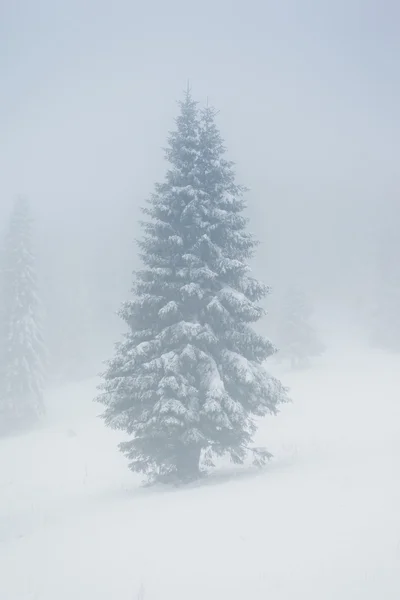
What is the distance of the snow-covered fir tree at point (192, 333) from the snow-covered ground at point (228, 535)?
1259mm

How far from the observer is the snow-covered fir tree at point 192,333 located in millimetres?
12422

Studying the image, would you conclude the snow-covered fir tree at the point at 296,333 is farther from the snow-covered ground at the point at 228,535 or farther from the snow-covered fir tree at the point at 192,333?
the snow-covered fir tree at the point at 192,333

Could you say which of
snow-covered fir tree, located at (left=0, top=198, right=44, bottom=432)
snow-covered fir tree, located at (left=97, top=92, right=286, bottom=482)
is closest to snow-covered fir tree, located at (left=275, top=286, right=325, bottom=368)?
snow-covered fir tree, located at (left=0, top=198, right=44, bottom=432)

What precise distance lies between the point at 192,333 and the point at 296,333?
129 feet

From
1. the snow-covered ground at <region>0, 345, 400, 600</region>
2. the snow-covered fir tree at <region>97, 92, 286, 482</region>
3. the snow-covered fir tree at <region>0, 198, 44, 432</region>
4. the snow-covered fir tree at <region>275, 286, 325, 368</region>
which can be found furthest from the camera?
the snow-covered fir tree at <region>275, 286, 325, 368</region>

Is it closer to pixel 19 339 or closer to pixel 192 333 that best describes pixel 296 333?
pixel 19 339

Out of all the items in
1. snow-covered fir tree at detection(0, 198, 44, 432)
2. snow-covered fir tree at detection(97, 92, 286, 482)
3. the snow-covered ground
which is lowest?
the snow-covered ground

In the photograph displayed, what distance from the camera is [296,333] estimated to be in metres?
50.1

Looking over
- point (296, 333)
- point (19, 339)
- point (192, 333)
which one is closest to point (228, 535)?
point (192, 333)

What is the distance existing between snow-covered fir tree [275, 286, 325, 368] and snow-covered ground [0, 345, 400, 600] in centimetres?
3324

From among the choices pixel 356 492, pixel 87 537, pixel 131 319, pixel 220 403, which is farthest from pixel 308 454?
pixel 87 537

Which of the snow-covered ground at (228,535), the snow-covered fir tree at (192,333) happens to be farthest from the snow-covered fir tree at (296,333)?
the snow-covered fir tree at (192,333)

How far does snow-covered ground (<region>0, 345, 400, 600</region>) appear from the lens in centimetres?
639

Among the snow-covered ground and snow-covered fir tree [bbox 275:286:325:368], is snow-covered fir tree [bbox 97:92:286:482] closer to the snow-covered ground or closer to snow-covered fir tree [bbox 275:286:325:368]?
the snow-covered ground
